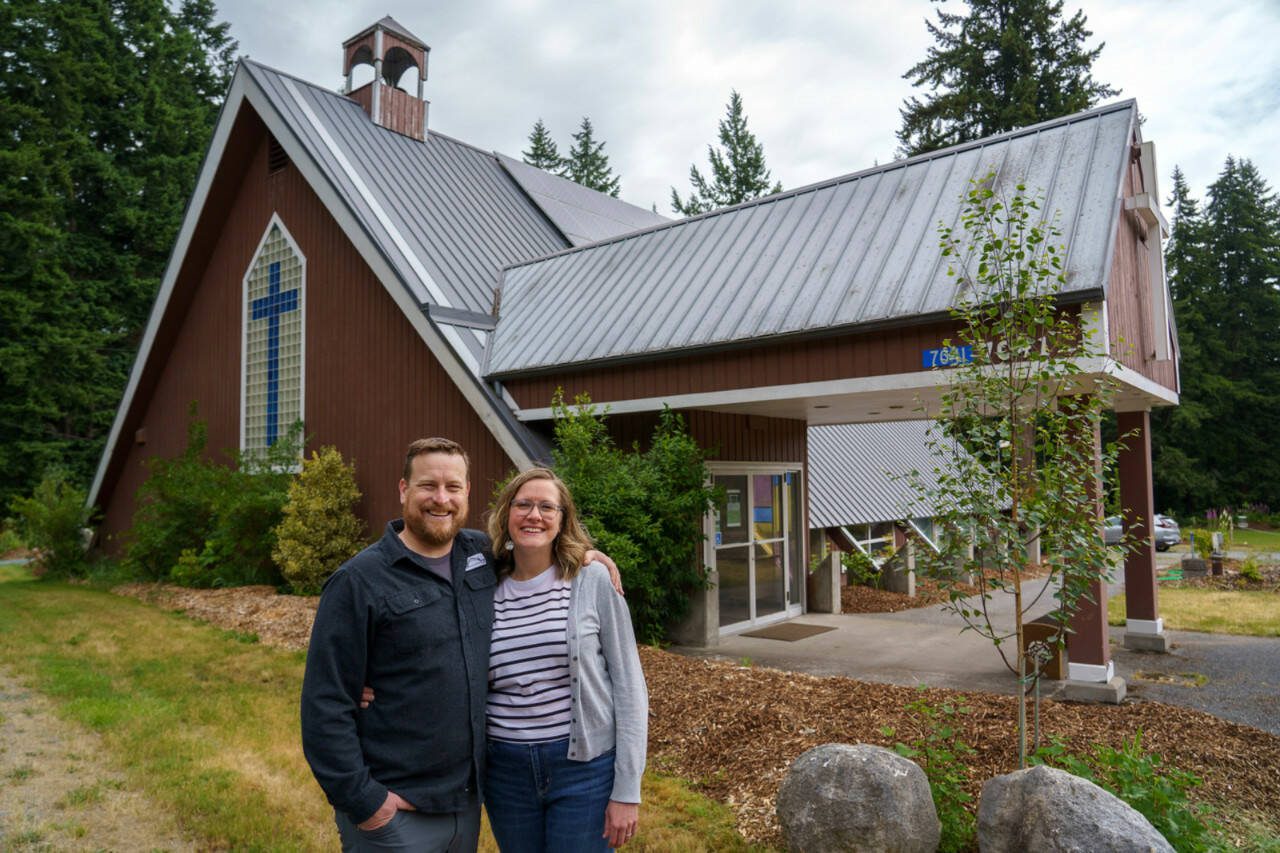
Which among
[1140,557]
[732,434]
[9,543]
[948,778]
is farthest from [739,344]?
[9,543]

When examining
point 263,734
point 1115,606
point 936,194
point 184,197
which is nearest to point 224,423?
point 263,734

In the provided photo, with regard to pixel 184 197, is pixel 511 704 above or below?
below

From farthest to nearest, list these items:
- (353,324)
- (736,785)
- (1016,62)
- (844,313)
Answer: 1. (1016,62)
2. (353,324)
3. (844,313)
4. (736,785)

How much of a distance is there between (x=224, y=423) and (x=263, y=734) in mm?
10078

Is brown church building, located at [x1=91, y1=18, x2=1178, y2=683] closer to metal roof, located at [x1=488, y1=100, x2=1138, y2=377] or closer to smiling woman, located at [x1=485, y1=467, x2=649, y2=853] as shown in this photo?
metal roof, located at [x1=488, y1=100, x2=1138, y2=377]

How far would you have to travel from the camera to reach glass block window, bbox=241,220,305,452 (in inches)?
539

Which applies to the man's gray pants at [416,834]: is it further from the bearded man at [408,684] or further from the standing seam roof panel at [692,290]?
the standing seam roof panel at [692,290]

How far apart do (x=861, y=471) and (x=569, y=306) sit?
9.70 meters

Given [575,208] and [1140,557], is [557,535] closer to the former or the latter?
[1140,557]

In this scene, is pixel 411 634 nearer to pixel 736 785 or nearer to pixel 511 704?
pixel 511 704

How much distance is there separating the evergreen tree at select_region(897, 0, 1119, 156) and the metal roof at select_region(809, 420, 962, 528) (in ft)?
47.0

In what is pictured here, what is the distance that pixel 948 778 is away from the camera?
4.54 m

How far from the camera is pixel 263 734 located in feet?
20.7

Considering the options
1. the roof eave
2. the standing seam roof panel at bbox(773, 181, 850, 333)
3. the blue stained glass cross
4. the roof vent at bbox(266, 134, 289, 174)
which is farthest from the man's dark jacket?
the roof vent at bbox(266, 134, 289, 174)
